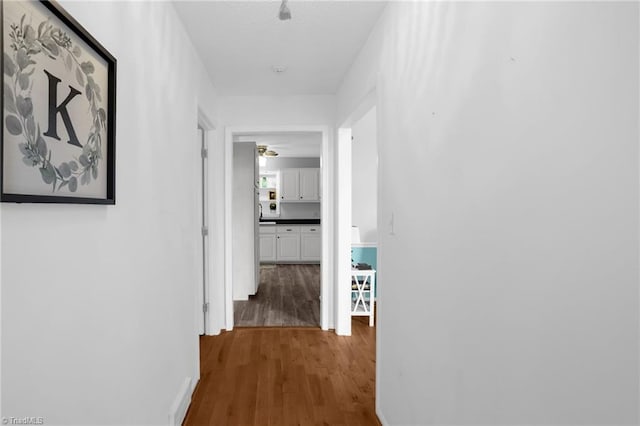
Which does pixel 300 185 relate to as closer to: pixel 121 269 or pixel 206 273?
pixel 206 273

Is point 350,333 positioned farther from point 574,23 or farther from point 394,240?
point 574,23

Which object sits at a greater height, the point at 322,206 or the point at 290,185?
the point at 290,185

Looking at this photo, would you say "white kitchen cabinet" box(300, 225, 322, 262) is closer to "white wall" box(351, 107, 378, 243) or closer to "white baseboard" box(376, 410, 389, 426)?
"white wall" box(351, 107, 378, 243)

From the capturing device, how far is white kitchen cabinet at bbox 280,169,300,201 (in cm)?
896

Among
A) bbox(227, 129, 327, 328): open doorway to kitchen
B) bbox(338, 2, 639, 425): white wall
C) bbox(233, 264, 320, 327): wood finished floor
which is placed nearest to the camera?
bbox(338, 2, 639, 425): white wall

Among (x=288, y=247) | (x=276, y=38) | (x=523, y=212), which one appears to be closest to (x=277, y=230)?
(x=288, y=247)

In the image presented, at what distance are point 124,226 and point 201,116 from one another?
200 cm

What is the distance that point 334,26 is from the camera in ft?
8.04

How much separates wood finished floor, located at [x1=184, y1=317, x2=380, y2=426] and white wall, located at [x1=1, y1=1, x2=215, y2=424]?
339 mm

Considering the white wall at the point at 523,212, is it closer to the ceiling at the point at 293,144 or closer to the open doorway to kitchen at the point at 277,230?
the open doorway to kitchen at the point at 277,230

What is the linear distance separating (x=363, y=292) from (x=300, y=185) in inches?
200

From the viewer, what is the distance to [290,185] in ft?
29.6

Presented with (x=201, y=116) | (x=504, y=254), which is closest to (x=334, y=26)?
(x=201, y=116)

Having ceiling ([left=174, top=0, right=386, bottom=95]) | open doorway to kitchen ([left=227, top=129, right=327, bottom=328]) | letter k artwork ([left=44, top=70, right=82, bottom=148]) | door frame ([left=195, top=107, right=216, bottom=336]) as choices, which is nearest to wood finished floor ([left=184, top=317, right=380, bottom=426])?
door frame ([left=195, top=107, right=216, bottom=336])
